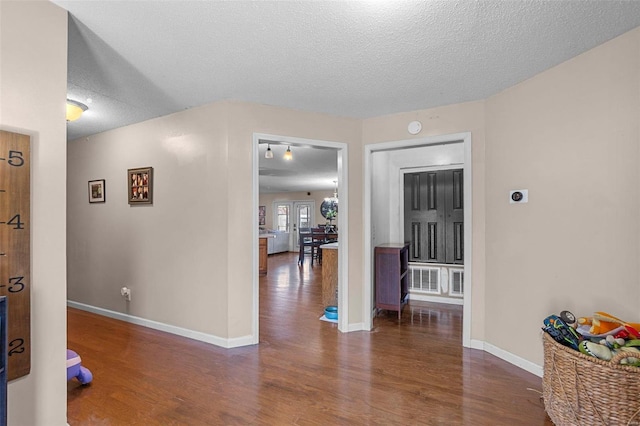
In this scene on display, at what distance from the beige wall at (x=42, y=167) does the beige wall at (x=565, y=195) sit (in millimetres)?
3008

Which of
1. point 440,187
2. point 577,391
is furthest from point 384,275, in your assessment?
point 577,391

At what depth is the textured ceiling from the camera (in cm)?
162

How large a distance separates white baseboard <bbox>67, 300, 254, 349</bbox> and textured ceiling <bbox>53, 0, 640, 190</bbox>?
7.13 ft

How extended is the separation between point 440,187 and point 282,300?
2.72 m

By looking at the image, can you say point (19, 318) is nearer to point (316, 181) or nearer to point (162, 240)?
point (162, 240)

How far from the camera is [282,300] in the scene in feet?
15.1

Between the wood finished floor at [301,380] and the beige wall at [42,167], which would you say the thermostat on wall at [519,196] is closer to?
the wood finished floor at [301,380]

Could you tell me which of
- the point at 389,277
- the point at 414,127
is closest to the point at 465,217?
the point at 414,127

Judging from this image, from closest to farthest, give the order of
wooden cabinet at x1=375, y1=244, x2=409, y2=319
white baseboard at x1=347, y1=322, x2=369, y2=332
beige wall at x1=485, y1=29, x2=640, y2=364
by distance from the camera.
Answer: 1. beige wall at x1=485, y1=29, x2=640, y2=364
2. white baseboard at x1=347, y1=322, x2=369, y2=332
3. wooden cabinet at x1=375, y1=244, x2=409, y2=319

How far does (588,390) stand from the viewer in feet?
5.31

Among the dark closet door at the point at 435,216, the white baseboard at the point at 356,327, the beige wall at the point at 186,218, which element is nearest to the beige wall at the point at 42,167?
the beige wall at the point at 186,218

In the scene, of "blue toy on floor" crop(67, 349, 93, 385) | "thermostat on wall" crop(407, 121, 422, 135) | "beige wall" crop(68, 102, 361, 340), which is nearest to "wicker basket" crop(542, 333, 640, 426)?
"thermostat on wall" crop(407, 121, 422, 135)

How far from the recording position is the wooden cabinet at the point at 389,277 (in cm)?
373

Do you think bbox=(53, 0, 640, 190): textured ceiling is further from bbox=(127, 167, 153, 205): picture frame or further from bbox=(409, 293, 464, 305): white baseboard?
bbox=(409, 293, 464, 305): white baseboard
